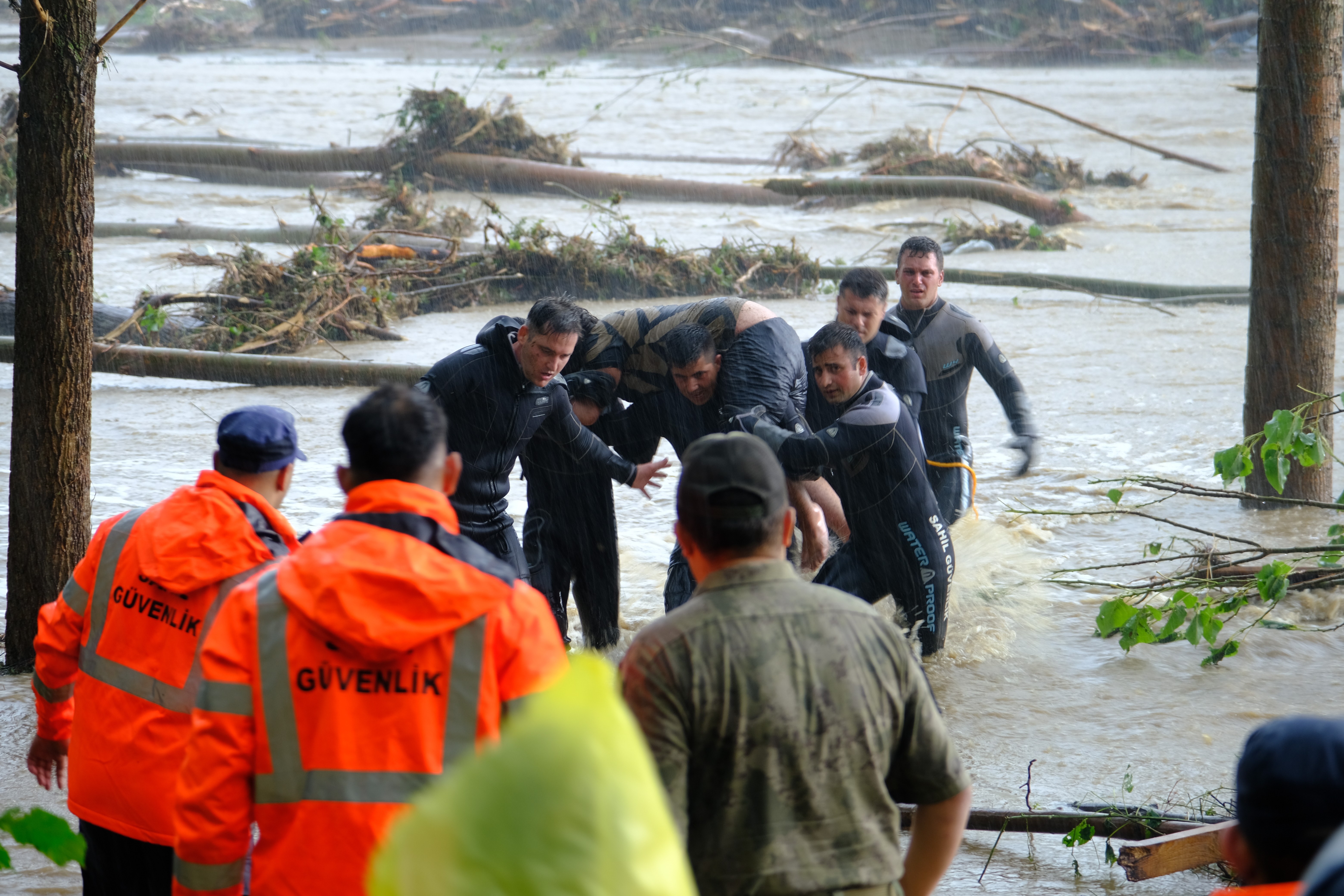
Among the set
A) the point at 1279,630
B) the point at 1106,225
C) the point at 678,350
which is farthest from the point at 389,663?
the point at 1106,225

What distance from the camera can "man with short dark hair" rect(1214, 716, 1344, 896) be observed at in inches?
53.2

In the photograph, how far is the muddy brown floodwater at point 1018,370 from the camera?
4.47 metres

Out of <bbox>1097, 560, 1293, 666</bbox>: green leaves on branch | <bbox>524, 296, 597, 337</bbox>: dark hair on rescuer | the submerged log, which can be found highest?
<bbox>524, 296, 597, 337</bbox>: dark hair on rescuer

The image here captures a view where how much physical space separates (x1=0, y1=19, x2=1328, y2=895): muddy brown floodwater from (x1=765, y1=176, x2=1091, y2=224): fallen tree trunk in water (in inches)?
10.0

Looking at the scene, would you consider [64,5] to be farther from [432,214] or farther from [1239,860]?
[432,214]

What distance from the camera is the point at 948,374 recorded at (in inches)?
233

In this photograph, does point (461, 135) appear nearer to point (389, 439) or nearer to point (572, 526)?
point (572, 526)

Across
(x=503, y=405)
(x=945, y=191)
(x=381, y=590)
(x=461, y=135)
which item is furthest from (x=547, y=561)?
(x=461, y=135)

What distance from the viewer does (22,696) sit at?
4.66 m

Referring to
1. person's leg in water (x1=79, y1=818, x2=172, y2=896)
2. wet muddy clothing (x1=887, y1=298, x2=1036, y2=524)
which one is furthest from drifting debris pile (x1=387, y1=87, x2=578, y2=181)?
person's leg in water (x1=79, y1=818, x2=172, y2=896)

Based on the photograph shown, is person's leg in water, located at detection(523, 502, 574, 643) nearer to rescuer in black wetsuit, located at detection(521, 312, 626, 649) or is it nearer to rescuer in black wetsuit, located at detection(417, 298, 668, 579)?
rescuer in black wetsuit, located at detection(521, 312, 626, 649)

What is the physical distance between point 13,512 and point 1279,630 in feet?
17.1

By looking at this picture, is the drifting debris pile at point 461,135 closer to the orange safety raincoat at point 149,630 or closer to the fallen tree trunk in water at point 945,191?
the fallen tree trunk in water at point 945,191

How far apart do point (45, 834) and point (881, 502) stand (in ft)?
11.5
